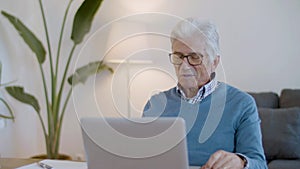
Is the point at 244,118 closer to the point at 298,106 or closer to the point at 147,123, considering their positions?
the point at 147,123

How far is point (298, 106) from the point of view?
2.64m

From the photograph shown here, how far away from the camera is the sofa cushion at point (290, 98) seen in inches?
104

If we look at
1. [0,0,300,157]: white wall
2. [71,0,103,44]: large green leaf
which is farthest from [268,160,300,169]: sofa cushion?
[71,0,103,44]: large green leaf

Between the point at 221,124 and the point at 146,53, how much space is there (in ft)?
3.52

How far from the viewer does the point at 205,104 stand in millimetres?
1577

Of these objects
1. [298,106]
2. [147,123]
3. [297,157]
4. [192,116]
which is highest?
[147,123]

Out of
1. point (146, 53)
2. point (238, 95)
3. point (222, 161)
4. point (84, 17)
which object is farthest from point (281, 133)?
point (84, 17)

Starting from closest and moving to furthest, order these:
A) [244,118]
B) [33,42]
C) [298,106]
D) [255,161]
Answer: [255,161], [244,118], [298,106], [33,42]

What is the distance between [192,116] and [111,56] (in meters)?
1.64

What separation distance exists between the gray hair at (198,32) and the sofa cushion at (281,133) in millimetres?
1157

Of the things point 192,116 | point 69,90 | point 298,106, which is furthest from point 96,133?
point 69,90

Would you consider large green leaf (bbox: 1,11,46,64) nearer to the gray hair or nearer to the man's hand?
the gray hair

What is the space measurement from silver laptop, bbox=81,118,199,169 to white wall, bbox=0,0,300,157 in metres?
1.36

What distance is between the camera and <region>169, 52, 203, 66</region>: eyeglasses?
154 cm
